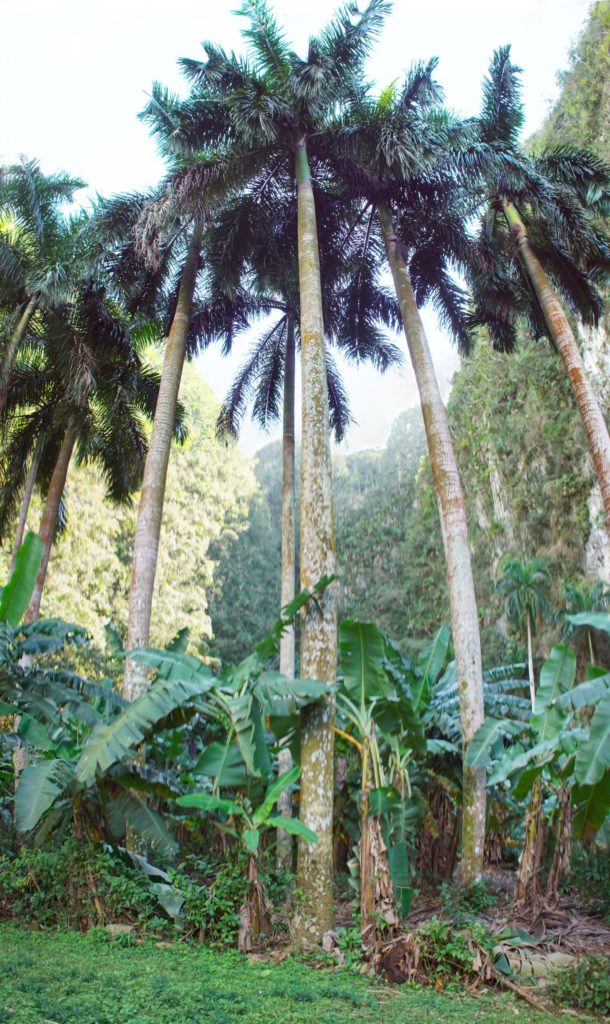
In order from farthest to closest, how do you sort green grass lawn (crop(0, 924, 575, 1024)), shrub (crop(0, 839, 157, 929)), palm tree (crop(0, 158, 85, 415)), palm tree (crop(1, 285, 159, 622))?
palm tree (crop(1, 285, 159, 622)) < palm tree (crop(0, 158, 85, 415)) < shrub (crop(0, 839, 157, 929)) < green grass lawn (crop(0, 924, 575, 1024))

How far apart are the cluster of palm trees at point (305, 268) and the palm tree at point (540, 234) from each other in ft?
0.14

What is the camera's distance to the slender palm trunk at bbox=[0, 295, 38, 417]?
43.8ft

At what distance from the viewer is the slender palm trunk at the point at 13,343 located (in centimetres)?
1335

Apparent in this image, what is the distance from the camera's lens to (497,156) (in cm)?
1237

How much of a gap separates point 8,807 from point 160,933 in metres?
6.29

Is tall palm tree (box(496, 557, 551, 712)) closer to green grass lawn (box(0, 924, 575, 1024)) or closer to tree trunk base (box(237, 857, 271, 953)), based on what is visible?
tree trunk base (box(237, 857, 271, 953))

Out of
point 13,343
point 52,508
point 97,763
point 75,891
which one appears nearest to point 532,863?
point 97,763

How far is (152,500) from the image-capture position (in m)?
11.7

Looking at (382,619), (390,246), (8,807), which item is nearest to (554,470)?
(382,619)

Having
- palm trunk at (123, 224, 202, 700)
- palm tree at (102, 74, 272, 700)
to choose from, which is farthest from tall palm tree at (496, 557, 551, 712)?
palm tree at (102, 74, 272, 700)

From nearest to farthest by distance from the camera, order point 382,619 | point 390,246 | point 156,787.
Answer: point 156,787 < point 390,246 < point 382,619

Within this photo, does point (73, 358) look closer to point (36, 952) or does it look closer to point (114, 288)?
point (114, 288)

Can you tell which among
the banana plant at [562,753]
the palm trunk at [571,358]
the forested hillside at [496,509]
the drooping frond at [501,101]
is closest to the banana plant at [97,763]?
the banana plant at [562,753]

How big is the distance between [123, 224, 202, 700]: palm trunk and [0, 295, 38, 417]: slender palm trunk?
307cm
